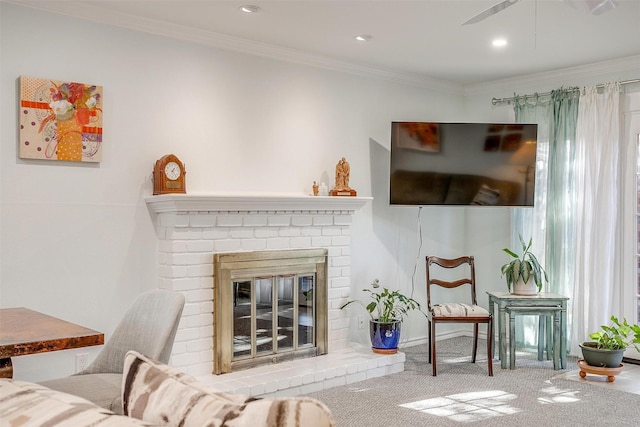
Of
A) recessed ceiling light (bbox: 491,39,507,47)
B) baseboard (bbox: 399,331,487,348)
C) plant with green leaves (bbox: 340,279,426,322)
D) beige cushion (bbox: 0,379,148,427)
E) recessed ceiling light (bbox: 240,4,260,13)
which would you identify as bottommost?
baseboard (bbox: 399,331,487,348)

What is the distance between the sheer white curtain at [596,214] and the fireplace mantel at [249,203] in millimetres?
1844

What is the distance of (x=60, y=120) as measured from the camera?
371 cm

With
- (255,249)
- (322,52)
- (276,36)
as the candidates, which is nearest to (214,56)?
(276,36)

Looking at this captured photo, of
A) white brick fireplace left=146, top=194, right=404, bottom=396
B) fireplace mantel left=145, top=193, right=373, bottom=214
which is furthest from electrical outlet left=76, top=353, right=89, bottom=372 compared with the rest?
fireplace mantel left=145, top=193, right=373, bottom=214

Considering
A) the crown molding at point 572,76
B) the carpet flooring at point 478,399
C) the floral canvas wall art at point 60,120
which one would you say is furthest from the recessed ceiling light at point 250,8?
the crown molding at point 572,76

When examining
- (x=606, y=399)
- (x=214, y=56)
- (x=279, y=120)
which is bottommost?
(x=606, y=399)

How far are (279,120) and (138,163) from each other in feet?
3.98

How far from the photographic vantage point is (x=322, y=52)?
192 inches

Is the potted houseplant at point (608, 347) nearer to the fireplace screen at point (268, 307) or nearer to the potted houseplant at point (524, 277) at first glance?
the potted houseplant at point (524, 277)

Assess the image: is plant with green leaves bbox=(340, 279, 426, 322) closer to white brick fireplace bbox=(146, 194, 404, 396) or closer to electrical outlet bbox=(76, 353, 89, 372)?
white brick fireplace bbox=(146, 194, 404, 396)

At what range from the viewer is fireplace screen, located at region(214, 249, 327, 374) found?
4.21 meters

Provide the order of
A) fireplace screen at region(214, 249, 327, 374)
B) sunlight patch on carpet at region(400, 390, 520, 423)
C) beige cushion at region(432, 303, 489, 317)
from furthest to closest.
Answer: beige cushion at region(432, 303, 489, 317), fireplace screen at region(214, 249, 327, 374), sunlight patch on carpet at region(400, 390, 520, 423)

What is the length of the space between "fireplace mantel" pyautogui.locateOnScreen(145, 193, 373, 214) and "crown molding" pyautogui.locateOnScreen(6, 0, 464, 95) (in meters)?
1.08

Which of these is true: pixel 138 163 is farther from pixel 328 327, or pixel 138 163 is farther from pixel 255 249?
pixel 328 327
